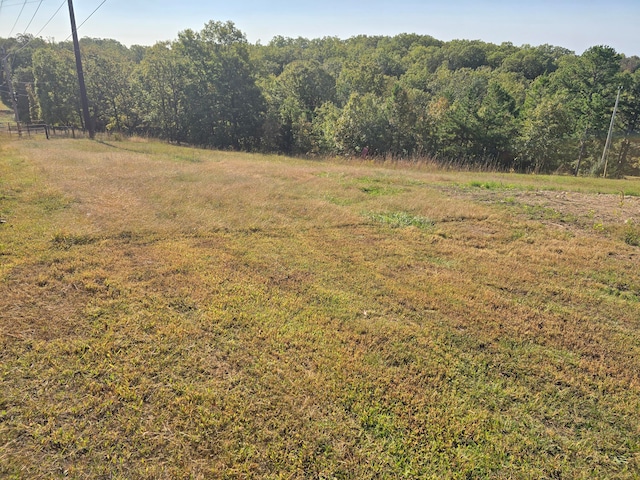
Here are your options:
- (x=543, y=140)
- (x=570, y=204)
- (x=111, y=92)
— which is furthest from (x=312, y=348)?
(x=111, y=92)

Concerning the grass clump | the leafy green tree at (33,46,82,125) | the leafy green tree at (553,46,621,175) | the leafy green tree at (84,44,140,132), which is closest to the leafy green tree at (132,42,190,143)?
the leafy green tree at (84,44,140,132)

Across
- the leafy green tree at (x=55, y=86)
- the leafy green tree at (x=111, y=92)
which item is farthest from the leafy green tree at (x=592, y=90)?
the leafy green tree at (x=55, y=86)

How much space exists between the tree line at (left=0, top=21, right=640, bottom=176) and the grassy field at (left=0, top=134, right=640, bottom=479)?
548 inches

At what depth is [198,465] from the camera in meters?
1.93

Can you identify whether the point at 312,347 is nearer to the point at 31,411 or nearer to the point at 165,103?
the point at 31,411

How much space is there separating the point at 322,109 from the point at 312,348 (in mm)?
21595

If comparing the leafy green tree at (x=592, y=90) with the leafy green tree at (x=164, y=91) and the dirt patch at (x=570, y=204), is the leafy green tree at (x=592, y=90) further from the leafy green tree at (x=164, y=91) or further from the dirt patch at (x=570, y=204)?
the leafy green tree at (x=164, y=91)

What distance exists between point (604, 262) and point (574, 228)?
1.54 metres

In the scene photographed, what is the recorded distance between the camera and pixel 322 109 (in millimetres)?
22438

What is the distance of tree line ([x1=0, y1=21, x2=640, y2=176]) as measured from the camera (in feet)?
61.4

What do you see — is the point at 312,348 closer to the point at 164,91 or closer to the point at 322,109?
the point at 322,109

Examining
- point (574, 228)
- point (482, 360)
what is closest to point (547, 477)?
point (482, 360)

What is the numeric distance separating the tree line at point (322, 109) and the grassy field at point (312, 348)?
45.6ft

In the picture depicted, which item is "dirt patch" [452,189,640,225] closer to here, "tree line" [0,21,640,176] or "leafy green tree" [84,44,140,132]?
"tree line" [0,21,640,176]
